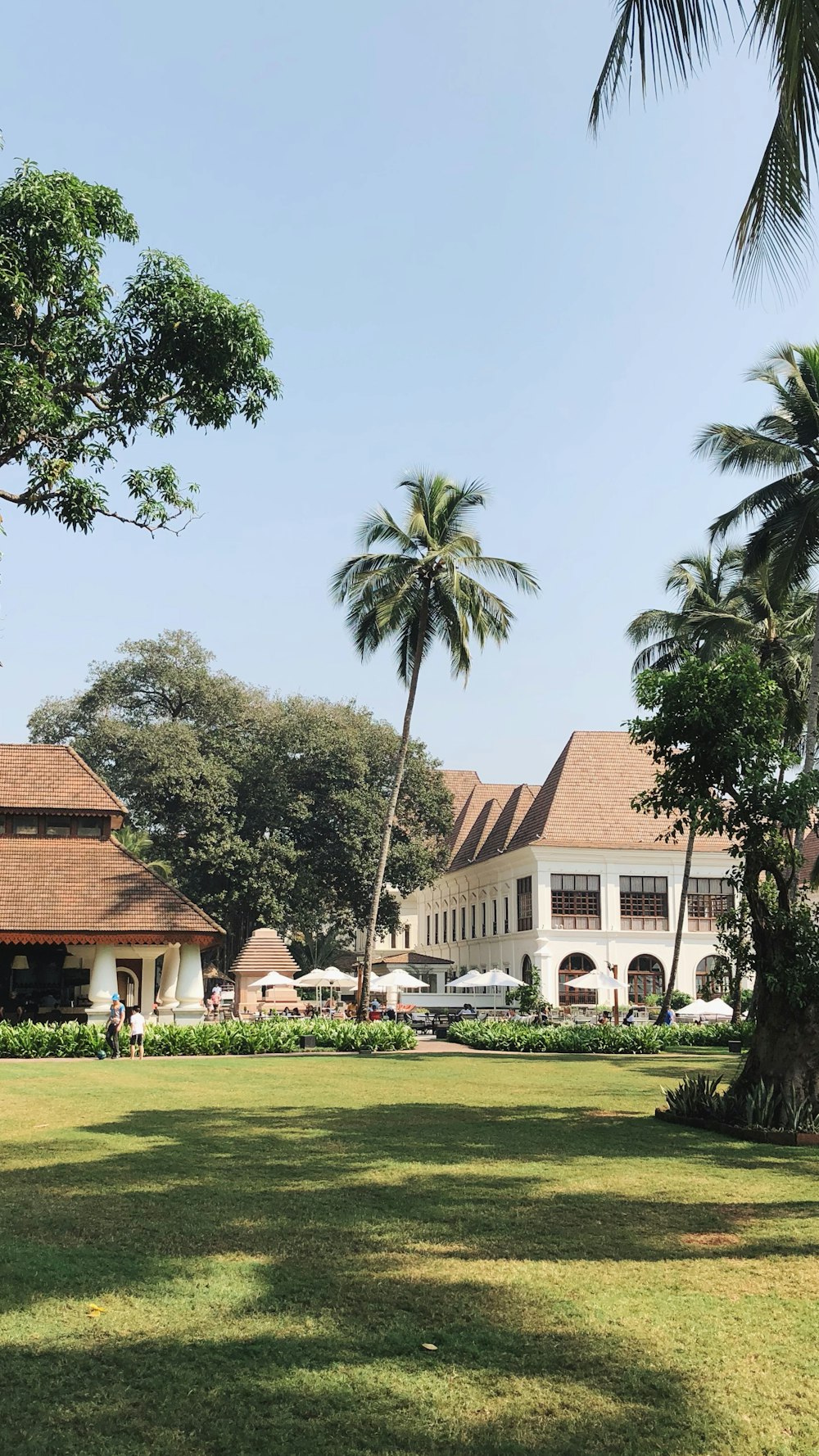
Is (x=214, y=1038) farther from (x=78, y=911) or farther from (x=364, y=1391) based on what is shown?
(x=364, y=1391)

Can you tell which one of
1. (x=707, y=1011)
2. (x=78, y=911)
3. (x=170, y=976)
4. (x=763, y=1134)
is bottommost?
(x=707, y=1011)

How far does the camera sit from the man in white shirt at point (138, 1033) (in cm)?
2734

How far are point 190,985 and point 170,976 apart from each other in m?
2.72

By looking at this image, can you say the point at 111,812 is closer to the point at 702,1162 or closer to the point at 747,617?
the point at 747,617

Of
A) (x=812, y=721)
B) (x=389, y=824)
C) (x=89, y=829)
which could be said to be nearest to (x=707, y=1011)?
(x=389, y=824)

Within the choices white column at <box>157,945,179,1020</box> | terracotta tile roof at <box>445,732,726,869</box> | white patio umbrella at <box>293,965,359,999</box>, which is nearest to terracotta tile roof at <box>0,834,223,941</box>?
white column at <box>157,945,179,1020</box>

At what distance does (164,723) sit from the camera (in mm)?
54469

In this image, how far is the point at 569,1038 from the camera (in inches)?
1234

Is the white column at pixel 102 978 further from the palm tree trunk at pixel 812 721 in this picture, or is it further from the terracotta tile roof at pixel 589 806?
the terracotta tile roof at pixel 589 806

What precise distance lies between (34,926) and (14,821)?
16.0 ft

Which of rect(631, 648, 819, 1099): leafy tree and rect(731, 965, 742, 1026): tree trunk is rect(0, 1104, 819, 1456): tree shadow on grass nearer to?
rect(631, 648, 819, 1099): leafy tree

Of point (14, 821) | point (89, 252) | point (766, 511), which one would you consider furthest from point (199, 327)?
point (14, 821)

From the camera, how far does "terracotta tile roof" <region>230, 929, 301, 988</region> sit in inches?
1686

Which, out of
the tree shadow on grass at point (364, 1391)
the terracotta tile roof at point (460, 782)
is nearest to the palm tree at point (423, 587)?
the tree shadow on grass at point (364, 1391)
